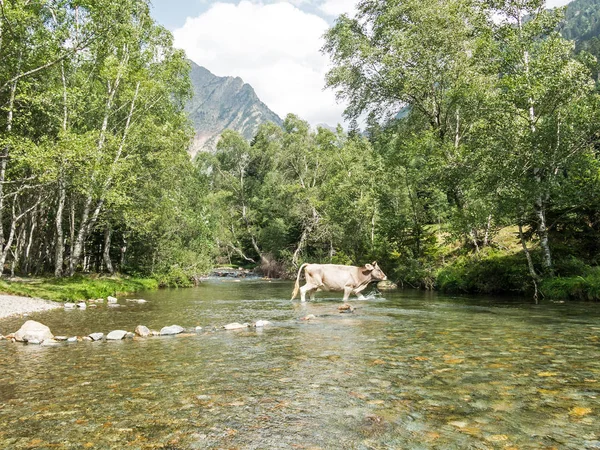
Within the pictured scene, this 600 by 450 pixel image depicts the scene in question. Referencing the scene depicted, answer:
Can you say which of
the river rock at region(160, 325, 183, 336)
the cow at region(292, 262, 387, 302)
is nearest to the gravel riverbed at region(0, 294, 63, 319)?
the river rock at region(160, 325, 183, 336)

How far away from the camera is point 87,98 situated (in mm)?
28672

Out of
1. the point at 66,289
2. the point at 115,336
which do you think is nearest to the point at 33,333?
the point at 115,336

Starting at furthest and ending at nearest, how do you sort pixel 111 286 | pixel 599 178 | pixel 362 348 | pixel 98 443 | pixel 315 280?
1. pixel 111 286
2. pixel 315 280
3. pixel 599 178
4. pixel 362 348
5. pixel 98 443

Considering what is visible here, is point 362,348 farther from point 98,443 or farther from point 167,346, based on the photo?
point 98,443

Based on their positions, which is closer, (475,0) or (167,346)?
(167,346)

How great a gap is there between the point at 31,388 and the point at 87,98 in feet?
90.8

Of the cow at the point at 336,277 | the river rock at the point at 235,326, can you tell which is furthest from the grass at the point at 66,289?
the river rock at the point at 235,326

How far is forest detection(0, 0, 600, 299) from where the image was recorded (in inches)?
757

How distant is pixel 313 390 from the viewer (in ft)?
18.5

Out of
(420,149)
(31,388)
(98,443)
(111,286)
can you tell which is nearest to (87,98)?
(111,286)

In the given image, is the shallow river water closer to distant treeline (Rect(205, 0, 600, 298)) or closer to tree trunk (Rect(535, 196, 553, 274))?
tree trunk (Rect(535, 196, 553, 274))

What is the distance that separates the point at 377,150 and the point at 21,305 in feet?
123

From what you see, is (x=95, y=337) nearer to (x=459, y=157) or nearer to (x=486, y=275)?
(x=486, y=275)

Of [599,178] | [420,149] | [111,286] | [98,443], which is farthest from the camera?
[420,149]
